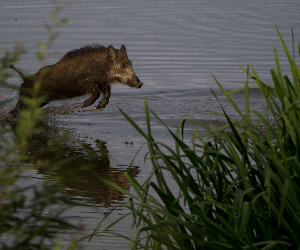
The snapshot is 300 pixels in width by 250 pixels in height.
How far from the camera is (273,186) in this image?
9.61ft

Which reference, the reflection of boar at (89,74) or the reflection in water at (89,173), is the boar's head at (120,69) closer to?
the reflection of boar at (89,74)

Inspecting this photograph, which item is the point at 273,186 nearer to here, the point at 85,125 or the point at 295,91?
the point at 295,91

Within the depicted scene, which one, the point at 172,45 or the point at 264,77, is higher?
the point at 172,45

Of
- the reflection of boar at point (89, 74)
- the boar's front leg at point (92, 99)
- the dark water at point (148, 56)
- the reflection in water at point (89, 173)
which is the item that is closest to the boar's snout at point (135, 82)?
the reflection of boar at point (89, 74)

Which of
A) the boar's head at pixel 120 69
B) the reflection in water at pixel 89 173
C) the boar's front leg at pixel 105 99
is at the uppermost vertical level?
the boar's head at pixel 120 69

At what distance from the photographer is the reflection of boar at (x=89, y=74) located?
8633 mm

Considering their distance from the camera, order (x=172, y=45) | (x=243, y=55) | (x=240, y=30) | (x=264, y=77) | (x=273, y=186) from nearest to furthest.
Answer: (x=273, y=186) → (x=264, y=77) → (x=243, y=55) → (x=172, y=45) → (x=240, y=30)

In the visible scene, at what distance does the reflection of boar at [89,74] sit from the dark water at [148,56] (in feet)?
1.21

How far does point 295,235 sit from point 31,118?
4.93 ft

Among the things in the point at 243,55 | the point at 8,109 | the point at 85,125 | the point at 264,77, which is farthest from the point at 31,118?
the point at 243,55

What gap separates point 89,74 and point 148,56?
5.01 metres

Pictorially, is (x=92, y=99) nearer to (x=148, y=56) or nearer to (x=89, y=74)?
(x=89, y=74)

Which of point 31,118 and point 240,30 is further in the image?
point 240,30

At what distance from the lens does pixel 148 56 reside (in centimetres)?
1371
